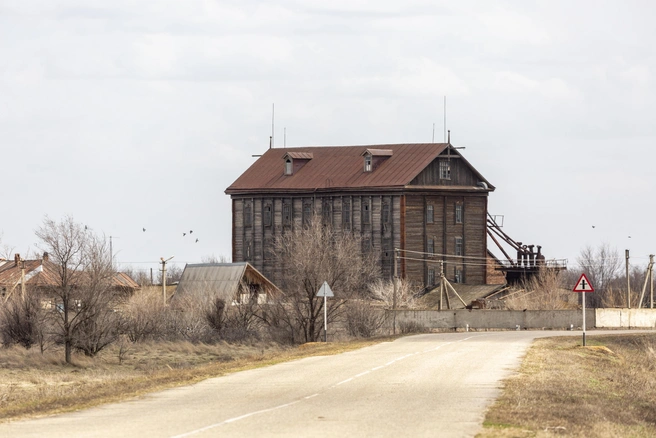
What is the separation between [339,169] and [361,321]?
33346mm

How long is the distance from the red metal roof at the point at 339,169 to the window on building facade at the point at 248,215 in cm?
143

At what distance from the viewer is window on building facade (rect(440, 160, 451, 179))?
9188cm

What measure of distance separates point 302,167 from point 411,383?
71778 millimetres

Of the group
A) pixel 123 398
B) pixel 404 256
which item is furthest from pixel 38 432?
pixel 404 256

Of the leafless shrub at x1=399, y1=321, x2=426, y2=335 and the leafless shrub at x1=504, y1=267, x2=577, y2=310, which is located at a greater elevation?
the leafless shrub at x1=504, y1=267, x2=577, y2=310

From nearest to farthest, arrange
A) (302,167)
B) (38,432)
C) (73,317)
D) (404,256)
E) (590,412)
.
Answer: (38,432) < (590,412) < (73,317) < (404,256) < (302,167)

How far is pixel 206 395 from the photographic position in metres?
23.6

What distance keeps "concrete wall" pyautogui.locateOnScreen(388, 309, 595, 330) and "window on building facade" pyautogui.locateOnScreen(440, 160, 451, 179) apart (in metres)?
24.5

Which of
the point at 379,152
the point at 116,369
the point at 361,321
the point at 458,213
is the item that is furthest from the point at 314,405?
the point at 379,152

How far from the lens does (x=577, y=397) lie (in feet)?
78.6

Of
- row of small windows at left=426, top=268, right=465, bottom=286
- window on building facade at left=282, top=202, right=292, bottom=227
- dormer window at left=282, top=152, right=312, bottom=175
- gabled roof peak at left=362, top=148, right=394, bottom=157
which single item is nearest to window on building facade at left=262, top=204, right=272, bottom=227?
window on building facade at left=282, top=202, right=292, bottom=227

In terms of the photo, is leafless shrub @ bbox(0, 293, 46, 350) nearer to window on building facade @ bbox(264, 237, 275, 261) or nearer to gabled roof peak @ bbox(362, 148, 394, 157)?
window on building facade @ bbox(264, 237, 275, 261)

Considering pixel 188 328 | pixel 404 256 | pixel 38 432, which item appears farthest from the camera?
pixel 404 256

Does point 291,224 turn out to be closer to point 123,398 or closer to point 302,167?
point 302,167
